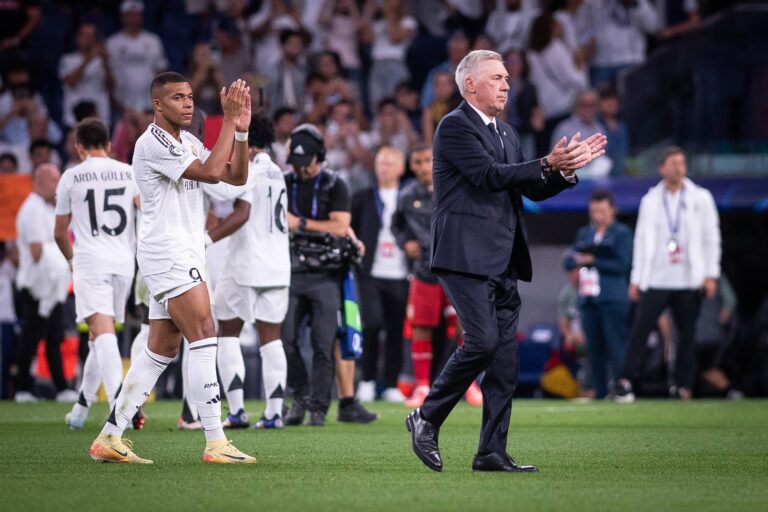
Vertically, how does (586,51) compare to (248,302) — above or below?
above

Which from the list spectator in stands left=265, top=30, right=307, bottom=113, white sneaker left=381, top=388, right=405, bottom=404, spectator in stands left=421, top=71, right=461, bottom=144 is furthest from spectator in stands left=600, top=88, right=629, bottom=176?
white sneaker left=381, top=388, right=405, bottom=404

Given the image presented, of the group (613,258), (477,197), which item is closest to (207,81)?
(613,258)

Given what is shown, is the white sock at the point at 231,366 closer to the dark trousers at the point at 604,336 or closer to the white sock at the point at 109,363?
the white sock at the point at 109,363

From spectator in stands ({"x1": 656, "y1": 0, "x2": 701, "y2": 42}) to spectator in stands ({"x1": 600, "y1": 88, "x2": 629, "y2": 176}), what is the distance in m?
1.79

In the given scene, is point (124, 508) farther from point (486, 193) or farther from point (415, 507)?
point (486, 193)

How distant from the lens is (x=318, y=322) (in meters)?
10.9

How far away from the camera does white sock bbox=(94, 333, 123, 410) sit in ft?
33.0

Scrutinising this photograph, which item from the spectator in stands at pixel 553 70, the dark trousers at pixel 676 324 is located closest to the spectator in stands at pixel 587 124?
the spectator in stands at pixel 553 70

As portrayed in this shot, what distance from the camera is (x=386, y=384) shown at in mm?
15602

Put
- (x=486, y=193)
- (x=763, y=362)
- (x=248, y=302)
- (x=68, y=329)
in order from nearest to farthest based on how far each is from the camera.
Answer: (x=486, y=193)
(x=248, y=302)
(x=763, y=362)
(x=68, y=329)

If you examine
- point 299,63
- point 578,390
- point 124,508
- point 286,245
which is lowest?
point 578,390

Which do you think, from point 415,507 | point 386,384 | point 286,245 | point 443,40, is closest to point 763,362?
point 386,384

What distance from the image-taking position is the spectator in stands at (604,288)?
15133 mm

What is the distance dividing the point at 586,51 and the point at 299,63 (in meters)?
4.10
